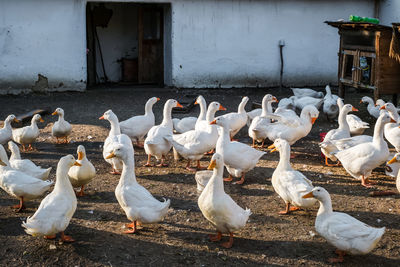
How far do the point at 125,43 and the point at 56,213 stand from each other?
12.8 meters

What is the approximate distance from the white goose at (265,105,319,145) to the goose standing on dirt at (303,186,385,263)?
11.4 feet

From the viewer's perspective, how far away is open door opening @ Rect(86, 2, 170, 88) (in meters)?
16.5

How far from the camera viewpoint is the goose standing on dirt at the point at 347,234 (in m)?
4.87

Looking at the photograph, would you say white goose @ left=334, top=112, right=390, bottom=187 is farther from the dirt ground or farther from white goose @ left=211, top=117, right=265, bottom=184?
white goose @ left=211, top=117, right=265, bottom=184

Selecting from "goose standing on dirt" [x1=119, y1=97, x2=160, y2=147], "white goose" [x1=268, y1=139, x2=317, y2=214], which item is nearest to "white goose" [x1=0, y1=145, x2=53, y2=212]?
"white goose" [x1=268, y1=139, x2=317, y2=214]

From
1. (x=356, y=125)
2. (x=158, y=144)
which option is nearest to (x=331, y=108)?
(x=356, y=125)

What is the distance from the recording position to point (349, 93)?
15.1 m

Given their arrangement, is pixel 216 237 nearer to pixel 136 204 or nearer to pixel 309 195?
pixel 136 204

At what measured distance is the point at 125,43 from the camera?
17375 mm

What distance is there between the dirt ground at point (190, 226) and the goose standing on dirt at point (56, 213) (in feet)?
0.72

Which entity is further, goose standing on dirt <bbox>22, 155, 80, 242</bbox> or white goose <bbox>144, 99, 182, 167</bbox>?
white goose <bbox>144, 99, 182, 167</bbox>

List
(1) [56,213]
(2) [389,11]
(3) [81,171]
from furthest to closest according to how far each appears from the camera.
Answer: (2) [389,11] → (3) [81,171] → (1) [56,213]

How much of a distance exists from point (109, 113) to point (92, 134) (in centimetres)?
197

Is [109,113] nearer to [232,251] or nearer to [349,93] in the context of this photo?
[232,251]
